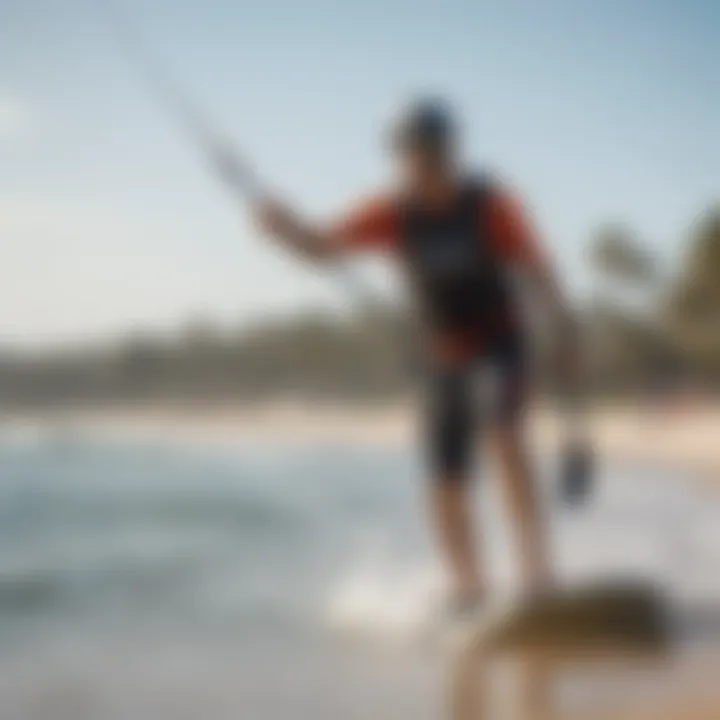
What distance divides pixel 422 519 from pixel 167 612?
313 mm

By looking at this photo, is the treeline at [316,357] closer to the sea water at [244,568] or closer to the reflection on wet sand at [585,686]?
the sea water at [244,568]

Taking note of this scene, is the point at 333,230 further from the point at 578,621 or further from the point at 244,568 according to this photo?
the point at 578,621

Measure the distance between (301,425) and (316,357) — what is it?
3.6 inches

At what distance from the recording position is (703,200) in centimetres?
167

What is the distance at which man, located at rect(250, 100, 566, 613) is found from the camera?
149cm

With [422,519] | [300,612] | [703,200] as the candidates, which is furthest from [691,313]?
[300,612]

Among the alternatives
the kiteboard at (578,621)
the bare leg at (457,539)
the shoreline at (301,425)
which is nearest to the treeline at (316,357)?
the shoreline at (301,425)

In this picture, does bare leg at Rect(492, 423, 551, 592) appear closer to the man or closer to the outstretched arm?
the man

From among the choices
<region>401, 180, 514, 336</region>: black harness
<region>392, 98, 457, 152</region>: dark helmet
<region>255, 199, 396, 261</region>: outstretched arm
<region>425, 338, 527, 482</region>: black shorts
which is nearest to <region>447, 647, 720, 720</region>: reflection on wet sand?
<region>425, 338, 527, 482</region>: black shorts

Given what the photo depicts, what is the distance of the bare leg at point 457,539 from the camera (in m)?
1.50

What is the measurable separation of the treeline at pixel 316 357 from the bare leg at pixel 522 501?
0.09 metres

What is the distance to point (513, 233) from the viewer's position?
1.50m

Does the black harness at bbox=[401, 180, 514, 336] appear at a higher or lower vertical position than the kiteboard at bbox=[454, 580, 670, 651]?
higher

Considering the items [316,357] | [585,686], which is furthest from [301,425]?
[585,686]
